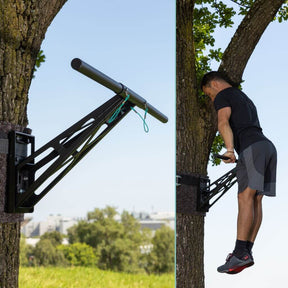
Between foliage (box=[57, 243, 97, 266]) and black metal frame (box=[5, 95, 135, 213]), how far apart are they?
1411 millimetres

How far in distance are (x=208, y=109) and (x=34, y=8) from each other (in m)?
1.73

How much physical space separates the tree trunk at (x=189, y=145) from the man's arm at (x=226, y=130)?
559 mm

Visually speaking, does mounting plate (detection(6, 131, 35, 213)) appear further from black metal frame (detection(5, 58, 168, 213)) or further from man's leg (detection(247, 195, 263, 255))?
man's leg (detection(247, 195, 263, 255))

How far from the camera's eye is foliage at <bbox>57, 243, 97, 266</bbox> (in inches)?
126

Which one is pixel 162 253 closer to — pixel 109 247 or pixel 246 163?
pixel 246 163

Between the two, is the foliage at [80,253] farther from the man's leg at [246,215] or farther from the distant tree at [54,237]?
the man's leg at [246,215]

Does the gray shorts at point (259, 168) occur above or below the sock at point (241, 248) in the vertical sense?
above

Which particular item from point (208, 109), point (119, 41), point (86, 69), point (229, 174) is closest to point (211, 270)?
point (229, 174)

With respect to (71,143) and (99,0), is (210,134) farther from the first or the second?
(71,143)

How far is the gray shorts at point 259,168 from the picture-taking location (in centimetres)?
262

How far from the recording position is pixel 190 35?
11.2ft

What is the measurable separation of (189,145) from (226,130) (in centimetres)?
66

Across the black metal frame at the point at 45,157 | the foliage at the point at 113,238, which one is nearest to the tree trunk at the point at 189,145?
the foliage at the point at 113,238

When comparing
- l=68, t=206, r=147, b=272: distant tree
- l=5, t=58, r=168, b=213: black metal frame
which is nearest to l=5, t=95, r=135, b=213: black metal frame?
l=5, t=58, r=168, b=213: black metal frame
